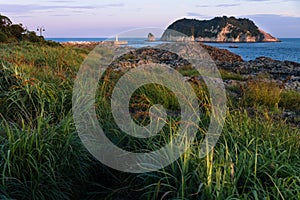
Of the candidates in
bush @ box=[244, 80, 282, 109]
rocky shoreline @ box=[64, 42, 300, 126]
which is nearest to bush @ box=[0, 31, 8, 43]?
rocky shoreline @ box=[64, 42, 300, 126]

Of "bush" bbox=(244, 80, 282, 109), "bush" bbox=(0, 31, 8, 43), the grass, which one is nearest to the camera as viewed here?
the grass

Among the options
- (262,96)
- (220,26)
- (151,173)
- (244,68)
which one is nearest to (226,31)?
(220,26)

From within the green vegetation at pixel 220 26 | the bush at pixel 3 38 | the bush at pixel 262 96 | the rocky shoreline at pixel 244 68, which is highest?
the green vegetation at pixel 220 26

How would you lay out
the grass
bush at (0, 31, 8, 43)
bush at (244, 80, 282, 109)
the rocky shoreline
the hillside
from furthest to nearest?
1. the hillside
2. bush at (0, 31, 8, 43)
3. the rocky shoreline
4. bush at (244, 80, 282, 109)
5. the grass

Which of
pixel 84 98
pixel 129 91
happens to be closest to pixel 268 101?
pixel 129 91

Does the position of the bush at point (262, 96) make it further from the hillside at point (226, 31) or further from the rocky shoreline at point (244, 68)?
the hillside at point (226, 31)

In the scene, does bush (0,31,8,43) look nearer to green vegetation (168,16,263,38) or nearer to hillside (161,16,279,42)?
green vegetation (168,16,263,38)

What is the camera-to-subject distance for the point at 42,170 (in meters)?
3.21

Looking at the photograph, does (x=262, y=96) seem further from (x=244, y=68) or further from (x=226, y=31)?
(x=226, y=31)

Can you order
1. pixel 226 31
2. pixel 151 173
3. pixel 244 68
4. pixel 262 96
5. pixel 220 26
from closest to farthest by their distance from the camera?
Answer: pixel 151 173 → pixel 262 96 → pixel 244 68 → pixel 220 26 → pixel 226 31

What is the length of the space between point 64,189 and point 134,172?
64cm

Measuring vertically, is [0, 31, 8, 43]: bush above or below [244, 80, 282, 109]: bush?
above

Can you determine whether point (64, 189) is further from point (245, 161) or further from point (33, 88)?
point (33, 88)

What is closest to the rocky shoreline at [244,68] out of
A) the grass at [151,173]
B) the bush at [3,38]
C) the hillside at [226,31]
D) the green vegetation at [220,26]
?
the grass at [151,173]
